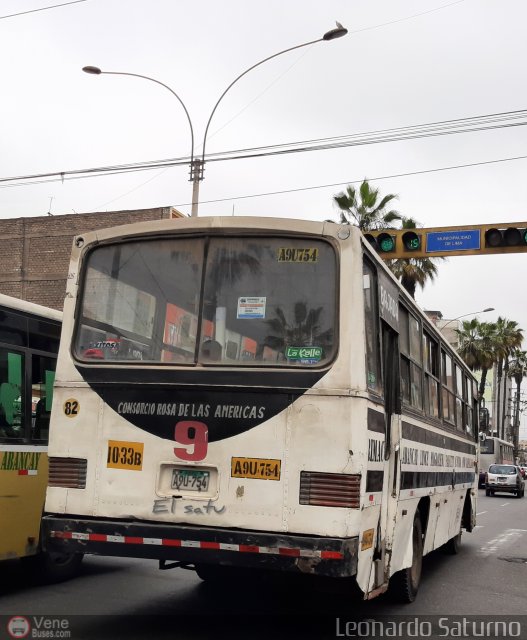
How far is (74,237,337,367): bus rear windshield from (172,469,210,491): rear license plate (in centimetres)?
83

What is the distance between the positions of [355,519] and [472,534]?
13.0 m

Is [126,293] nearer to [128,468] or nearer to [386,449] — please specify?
[128,468]

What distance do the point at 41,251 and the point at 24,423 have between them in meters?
32.1

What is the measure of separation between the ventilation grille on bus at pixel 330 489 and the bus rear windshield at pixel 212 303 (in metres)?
0.84

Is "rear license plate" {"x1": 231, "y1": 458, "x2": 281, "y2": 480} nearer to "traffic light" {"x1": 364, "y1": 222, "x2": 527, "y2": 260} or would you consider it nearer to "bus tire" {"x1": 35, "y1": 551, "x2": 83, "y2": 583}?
"bus tire" {"x1": 35, "y1": 551, "x2": 83, "y2": 583}

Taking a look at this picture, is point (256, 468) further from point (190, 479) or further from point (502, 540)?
point (502, 540)

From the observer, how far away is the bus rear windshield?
664 centimetres

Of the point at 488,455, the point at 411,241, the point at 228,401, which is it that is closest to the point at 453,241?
the point at 411,241

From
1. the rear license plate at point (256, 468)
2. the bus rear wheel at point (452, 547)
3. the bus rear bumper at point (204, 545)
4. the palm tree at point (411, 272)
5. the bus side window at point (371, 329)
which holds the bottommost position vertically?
the bus rear wheel at point (452, 547)

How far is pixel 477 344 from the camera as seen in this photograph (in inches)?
2395

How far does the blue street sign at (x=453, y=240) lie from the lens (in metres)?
18.3

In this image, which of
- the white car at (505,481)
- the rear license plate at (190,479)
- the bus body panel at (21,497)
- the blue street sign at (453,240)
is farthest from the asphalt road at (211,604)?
the white car at (505,481)

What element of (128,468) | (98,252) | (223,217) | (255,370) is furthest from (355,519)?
(98,252)

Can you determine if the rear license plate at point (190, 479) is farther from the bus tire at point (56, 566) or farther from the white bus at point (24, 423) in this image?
the bus tire at point (56, 566)
